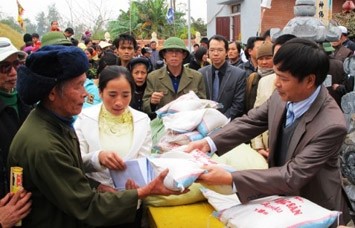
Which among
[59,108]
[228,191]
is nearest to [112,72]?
[59,108]

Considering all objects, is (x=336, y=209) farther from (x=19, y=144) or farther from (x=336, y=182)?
(x=19, y=144)

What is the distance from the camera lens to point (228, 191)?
1.90 m

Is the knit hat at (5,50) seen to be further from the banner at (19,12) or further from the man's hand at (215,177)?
the banner at (19,12)

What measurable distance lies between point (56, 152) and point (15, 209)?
320 millimetres

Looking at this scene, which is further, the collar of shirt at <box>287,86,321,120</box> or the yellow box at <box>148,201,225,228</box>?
the yellow box at <box>148,201,225,228</box>

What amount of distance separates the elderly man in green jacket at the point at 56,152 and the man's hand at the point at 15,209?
0.04m

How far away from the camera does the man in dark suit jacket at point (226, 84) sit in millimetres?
4355

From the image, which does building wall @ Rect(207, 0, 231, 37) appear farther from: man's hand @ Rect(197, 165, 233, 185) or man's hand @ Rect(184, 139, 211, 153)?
man's hand @ Rect(197, 165, 233, 185)

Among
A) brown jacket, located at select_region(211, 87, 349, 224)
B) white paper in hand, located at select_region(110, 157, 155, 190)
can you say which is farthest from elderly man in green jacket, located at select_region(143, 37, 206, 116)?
brown jacket, located at select_region(211, 87, 349, 224)

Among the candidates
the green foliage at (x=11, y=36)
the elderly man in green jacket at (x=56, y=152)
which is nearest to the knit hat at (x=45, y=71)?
the elderly man in green jacket at (x=56, y=152)

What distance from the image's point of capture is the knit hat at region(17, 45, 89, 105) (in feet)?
5.66

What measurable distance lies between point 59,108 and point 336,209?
4.66 feet

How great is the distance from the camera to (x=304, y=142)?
6.24ft

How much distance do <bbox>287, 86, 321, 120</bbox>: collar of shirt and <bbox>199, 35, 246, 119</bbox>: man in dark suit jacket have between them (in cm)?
226
